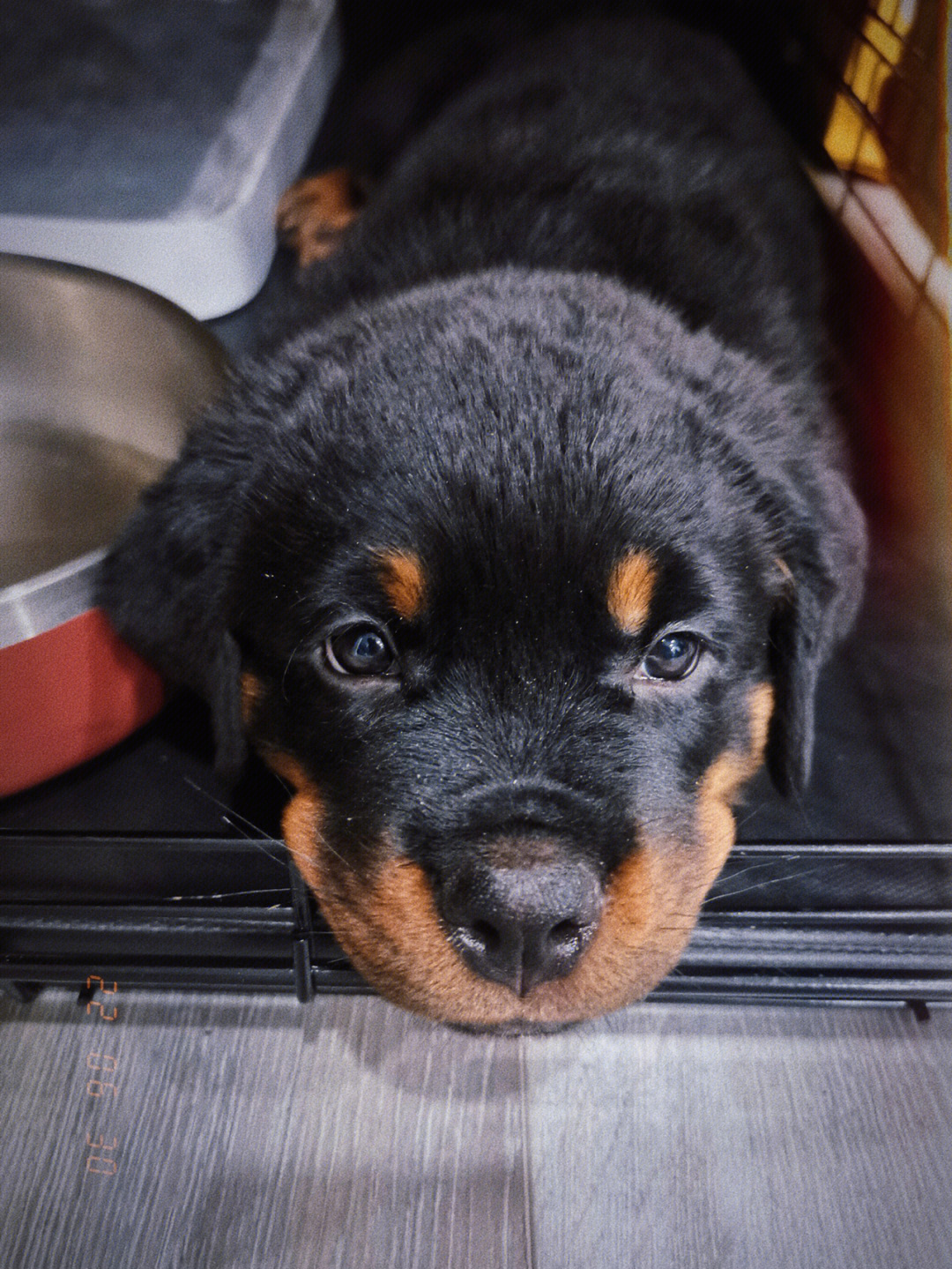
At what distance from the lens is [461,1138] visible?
55.1 inches

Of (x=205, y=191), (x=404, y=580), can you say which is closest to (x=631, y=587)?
(x=404, y=580)

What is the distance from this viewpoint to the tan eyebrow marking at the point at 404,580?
117 cm

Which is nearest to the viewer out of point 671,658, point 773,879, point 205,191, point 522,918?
point 522,918

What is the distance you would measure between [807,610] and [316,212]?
6.63 ft

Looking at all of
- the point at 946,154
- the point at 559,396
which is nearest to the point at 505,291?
the point at 559,396

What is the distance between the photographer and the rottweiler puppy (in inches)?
44.9

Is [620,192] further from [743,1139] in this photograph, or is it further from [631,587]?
[743,1139]

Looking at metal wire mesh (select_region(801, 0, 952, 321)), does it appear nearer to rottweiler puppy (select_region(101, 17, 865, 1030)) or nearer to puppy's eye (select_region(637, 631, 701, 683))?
rottweiler puppy (select_region(101, 17, 865, 1030))

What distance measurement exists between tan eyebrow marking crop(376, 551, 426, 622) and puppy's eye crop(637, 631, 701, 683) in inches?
11.5

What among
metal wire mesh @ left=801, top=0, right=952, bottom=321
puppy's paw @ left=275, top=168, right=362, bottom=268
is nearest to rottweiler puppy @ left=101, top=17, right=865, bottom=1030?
metal wire mesh @ left=801, top=0, right=952, bottom=321

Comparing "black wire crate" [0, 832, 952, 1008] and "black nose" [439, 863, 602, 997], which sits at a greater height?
"black nose" [439, 863, 602, 997]

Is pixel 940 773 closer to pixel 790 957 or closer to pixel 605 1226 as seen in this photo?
pixel 790 957

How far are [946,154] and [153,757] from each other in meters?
1.58

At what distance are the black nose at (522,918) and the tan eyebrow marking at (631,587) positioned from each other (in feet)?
0.95
